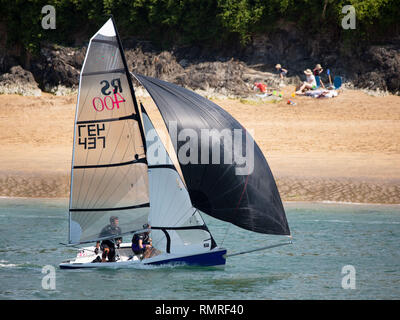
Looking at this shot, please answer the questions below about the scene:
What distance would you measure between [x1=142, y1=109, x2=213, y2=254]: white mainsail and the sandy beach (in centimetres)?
845

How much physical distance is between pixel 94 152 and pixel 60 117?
15739mm

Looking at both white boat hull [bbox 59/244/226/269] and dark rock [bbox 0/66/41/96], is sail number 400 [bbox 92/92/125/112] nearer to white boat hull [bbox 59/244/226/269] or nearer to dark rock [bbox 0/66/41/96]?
white boat hull [bbox 59/244/226/269]

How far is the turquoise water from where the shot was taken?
14.2m

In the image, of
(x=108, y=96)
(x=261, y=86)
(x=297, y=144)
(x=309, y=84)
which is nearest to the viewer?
(x=108, y=96)

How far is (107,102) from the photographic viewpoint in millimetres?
14922

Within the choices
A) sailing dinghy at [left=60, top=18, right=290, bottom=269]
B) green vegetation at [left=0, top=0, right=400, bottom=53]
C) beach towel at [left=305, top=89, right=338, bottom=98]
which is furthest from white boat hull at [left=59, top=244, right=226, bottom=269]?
green vegetation at [left=0, top=0, right=400, bottom=53]

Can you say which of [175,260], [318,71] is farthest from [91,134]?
[318,71]

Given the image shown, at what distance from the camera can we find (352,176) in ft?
77.0

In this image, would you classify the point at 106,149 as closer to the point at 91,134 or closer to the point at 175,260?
the point at 91,134

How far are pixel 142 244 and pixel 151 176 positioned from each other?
5.36 feet

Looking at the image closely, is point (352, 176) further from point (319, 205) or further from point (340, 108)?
point (340, 108)

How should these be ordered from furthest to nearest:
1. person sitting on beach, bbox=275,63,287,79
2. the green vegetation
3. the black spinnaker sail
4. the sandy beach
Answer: the green vegetation < person sitting on beach, bbox=275,63,287,79 < the sandy beach < the black spinnaker sail
